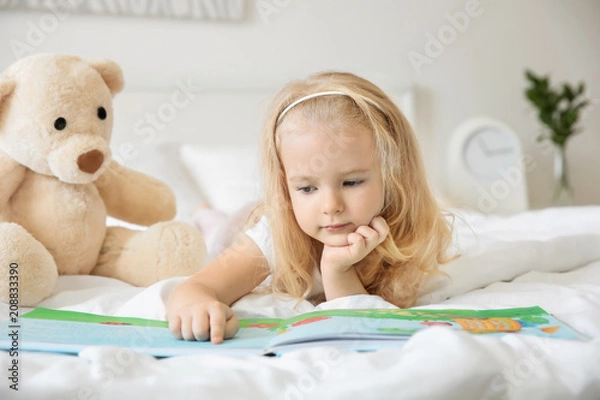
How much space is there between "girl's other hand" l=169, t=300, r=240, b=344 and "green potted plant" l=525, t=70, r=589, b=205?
233 centimetres

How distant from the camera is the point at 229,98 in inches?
99.5

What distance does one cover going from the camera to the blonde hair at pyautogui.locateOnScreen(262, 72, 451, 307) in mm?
992

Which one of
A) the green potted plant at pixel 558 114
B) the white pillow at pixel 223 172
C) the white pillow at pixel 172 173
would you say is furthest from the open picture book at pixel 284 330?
the green potted plant at pixel 558 114

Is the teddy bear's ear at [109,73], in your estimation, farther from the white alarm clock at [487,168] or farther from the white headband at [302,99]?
the white alarm clock at [487,168]

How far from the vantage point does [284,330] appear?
73 centimetres

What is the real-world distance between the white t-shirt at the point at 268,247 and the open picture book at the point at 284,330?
0.24 m

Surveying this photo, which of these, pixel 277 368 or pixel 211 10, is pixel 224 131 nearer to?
pixel 211 10

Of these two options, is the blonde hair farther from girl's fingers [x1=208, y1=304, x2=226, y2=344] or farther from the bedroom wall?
the bedroom wall

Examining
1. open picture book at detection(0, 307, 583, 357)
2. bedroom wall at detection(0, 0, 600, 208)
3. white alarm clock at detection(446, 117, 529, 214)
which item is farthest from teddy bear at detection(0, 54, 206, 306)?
white alarm clock at detection(446, 117, 529, 214)

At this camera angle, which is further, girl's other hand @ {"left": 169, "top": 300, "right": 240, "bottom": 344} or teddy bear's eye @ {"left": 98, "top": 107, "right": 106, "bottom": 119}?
teddy bear's eye @ {"left": 98, "top": 107, "right": 106, "bottom": 119}

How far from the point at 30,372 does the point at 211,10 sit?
84.9 inches

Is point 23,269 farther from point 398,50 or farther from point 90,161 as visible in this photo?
point 398,50

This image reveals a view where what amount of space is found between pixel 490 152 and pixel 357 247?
1989 mm

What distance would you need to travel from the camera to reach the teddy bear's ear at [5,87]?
1.14 meters
